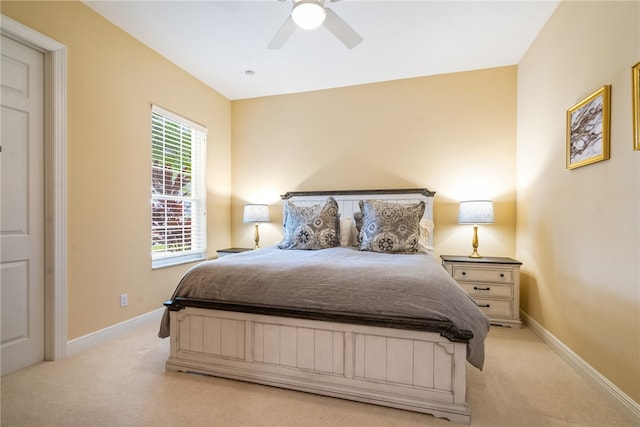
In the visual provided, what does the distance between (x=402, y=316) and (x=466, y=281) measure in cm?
180

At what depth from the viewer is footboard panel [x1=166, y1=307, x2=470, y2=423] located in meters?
1.64

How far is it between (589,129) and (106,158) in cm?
386

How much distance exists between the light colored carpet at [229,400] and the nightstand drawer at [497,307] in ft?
2.46

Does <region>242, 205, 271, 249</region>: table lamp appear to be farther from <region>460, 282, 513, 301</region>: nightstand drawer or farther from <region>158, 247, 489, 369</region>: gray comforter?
<region>460, 282, 513, 301</region>: nightstand drawer

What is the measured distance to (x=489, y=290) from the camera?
3.08m

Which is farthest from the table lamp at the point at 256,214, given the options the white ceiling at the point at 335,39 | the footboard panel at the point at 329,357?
the footboard panel at the point at 329,357

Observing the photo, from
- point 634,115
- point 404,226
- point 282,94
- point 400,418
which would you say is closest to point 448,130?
point 404,226

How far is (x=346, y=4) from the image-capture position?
8.00ft

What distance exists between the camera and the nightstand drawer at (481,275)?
119 inches

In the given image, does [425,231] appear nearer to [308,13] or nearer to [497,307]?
[497,307]

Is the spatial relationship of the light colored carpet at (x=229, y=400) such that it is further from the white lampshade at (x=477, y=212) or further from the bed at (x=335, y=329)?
the white lampshade at (x=477, y=212)

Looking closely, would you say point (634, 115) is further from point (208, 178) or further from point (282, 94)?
point (208, 178)

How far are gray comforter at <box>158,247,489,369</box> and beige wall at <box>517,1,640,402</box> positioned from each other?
0.88 meters

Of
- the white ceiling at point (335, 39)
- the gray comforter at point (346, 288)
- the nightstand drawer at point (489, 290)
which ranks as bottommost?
the nightstand drawer at point (489, 290)
